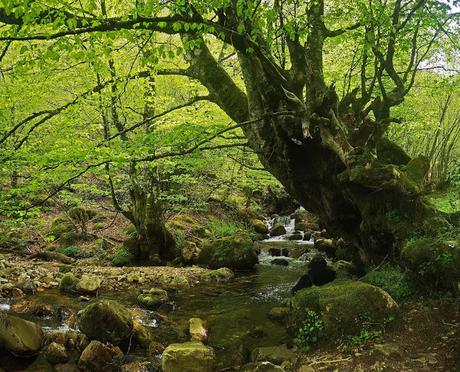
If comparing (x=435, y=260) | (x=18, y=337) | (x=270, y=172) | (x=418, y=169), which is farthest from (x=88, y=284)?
(x=418, y=169)

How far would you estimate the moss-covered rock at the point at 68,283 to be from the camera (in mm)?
10089

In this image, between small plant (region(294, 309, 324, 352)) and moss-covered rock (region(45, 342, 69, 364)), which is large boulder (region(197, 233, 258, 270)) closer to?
small plant (region(294, 309, 324, 352))

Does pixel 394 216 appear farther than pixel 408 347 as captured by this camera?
Yes

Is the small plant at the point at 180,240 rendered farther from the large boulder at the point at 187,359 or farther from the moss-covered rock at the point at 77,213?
the large boulder at the point at 187,359

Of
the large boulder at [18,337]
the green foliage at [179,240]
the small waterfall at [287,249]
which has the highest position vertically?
the large boulder at [18,337]

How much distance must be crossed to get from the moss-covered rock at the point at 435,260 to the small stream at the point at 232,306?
257 centimetres

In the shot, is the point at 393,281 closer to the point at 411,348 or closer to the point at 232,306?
the point at 411,348

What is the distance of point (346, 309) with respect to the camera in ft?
19.4

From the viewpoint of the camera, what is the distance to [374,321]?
18.8 feet

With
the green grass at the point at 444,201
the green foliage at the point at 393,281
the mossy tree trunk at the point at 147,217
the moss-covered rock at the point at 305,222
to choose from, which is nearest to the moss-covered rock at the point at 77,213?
the mossy tree trunk at the point at 147,217

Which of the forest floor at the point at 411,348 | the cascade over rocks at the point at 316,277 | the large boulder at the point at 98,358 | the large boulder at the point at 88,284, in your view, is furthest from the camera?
the large boulder at the point at 88,284

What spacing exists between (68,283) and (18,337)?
4.12m

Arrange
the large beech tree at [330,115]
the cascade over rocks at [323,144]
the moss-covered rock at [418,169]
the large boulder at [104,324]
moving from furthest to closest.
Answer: the moss-covered rock at [418,169] → the cascade over rocks at [323,144] → the large beech tree at [330,115] → the large boulder at [104,324]

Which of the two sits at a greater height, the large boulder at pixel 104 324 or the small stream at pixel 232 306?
the large boulder at pixel 104 324
